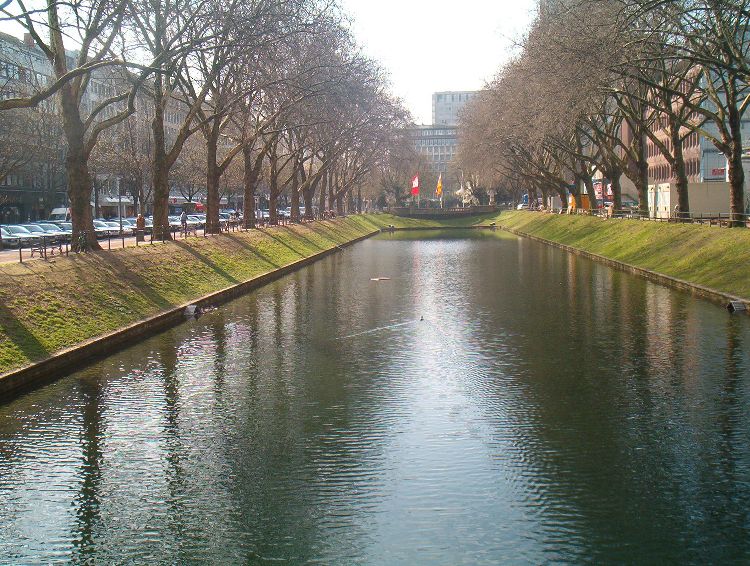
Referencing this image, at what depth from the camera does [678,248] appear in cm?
4006

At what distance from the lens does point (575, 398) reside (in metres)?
15.6

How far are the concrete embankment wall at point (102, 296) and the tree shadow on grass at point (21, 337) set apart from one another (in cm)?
2

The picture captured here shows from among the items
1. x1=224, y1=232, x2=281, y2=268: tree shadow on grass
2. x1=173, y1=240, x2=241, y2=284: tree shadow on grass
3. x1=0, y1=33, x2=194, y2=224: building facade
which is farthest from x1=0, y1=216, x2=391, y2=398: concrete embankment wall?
x1=0, y1=33, x2=194, y2=224: building facade

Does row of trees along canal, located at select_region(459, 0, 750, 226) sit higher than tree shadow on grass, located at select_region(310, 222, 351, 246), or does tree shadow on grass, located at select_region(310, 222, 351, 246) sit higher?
row of trees along canal, located at select_region(459, 0, 750, 226)

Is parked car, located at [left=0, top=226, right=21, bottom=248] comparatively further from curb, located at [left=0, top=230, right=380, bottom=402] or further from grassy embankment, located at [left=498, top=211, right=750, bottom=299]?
grassy embankment, located at [left=498, top=211, right=750, bottom=299]

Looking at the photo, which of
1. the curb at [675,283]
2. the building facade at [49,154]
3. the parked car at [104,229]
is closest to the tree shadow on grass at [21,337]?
the curb at [675,283]

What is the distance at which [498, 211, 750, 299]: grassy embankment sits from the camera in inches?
1233

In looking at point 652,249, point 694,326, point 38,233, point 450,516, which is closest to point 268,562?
point 450,516

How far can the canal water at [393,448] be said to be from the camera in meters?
9.46

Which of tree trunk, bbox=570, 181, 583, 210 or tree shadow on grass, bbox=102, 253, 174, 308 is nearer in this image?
tree shadow on grass, bbox=102, 253, 174, 308

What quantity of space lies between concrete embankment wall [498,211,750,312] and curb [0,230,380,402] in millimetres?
16015

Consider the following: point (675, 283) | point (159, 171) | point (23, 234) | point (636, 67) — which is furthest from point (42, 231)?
point (675, 283)

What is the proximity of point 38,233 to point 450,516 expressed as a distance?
172 feet

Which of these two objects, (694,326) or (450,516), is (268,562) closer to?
(450,516)
